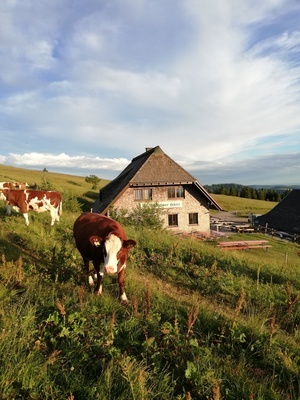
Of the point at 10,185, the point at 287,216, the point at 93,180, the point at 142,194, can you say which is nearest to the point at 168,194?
the point at 142,194

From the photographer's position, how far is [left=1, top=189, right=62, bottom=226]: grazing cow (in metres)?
12.1

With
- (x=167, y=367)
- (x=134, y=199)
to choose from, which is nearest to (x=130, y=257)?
(x=167, y=367)

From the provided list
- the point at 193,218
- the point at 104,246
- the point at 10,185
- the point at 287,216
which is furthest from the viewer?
the point at 287,216

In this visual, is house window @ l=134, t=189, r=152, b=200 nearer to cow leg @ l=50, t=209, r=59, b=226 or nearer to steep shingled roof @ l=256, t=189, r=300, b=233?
cow leg @ l=50, t=209, r=59, b=226

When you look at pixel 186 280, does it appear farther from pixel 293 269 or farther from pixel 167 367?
pixel 293 269

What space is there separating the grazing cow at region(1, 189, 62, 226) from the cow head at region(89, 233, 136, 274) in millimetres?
7279

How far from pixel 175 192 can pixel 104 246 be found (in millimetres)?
23821

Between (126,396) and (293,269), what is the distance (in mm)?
10125

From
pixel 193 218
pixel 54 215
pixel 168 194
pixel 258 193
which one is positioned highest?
pixel 258 193

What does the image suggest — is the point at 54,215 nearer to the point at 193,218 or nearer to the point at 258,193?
the point at 193,218

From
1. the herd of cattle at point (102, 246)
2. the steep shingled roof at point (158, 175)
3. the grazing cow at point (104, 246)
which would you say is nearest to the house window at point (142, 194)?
the steep shingled roof at point (158, 175)

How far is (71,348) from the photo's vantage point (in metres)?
3.68

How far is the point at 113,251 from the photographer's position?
5453mm

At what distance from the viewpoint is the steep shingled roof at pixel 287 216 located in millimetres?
39125
